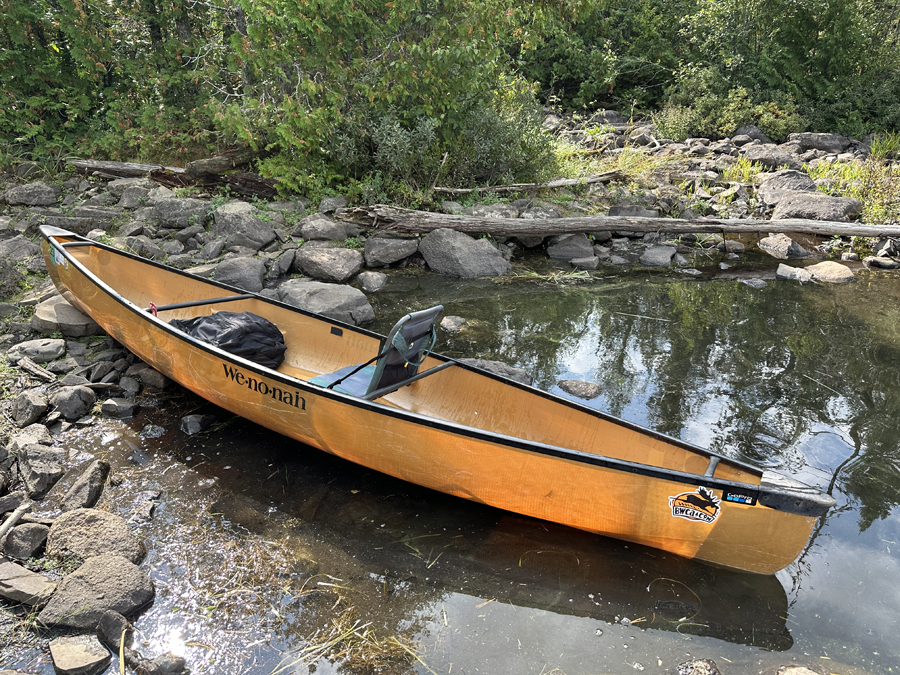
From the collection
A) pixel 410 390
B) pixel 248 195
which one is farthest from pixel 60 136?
pixel 410 390

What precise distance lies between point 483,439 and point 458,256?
215 inches

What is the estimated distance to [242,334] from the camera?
484 cm

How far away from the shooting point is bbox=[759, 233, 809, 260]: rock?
33.3ft

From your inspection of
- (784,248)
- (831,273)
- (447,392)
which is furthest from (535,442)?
(784,248)

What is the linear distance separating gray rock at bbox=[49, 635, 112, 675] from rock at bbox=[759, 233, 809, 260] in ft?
35.5

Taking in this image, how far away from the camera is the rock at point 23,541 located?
328 centimetres

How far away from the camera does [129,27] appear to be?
10820 millimetres

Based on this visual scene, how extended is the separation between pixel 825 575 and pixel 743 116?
50.1ft

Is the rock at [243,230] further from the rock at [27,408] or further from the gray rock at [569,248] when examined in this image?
the gray rock at [569,248]

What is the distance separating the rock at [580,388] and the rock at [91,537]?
12.1ft

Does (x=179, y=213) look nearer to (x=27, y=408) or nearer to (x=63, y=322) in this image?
(x=63, y=322)

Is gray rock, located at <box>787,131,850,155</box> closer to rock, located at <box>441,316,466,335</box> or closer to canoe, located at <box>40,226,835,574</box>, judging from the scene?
rock, located at <box>441,316,466,335</box>

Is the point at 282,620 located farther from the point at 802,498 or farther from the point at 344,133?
the point at 344,133

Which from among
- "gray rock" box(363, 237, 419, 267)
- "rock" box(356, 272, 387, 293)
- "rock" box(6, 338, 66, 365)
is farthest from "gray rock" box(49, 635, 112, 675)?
"gray rock" box(363, 237, 419, 267)
